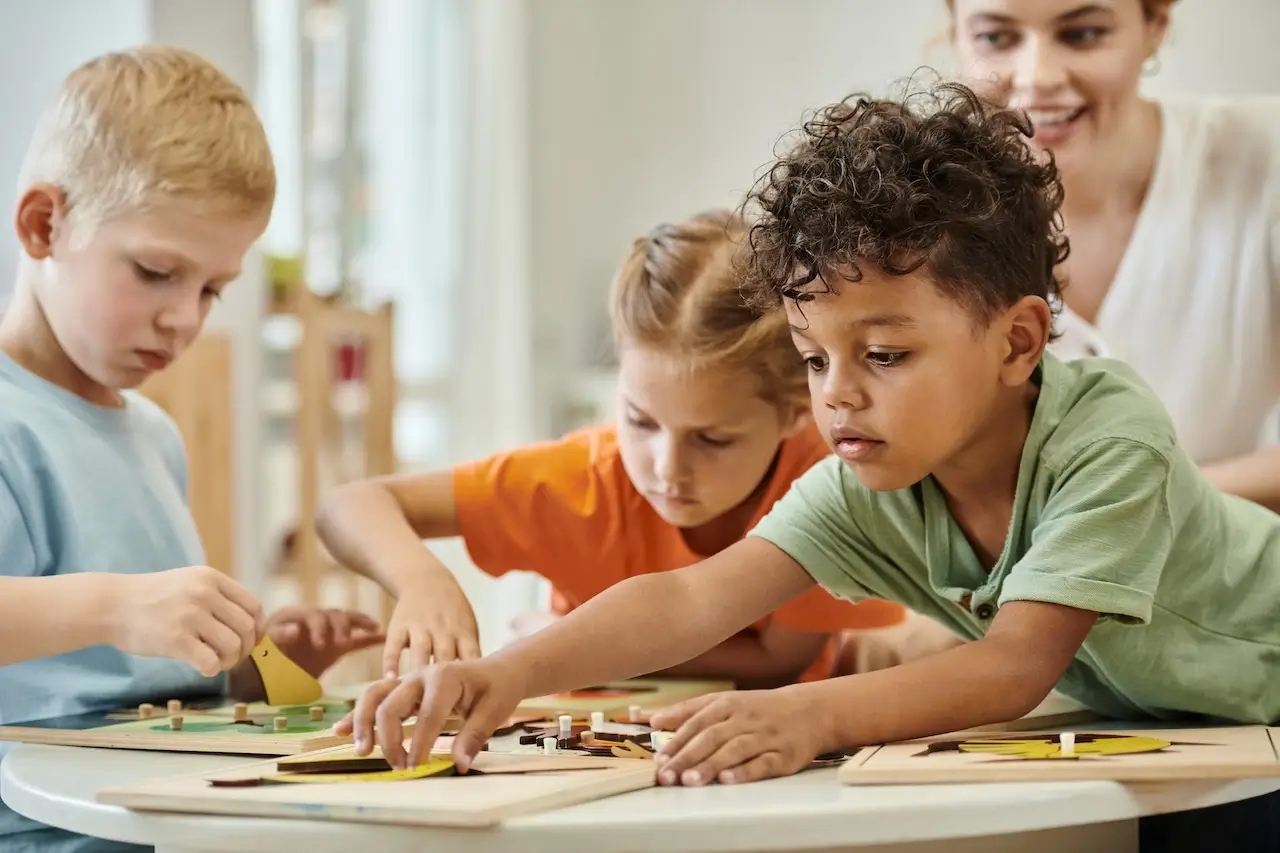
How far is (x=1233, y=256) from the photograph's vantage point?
1694 millimetres

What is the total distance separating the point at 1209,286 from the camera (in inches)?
66.9

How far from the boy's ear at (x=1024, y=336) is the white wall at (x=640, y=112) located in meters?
3.13

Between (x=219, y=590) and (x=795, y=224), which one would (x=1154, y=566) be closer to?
(x=795, y=224)

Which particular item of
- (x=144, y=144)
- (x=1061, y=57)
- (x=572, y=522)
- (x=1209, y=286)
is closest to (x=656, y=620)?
(x=572, y=522)

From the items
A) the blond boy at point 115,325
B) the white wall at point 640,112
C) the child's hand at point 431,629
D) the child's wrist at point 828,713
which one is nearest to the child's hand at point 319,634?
the blond boy at point 115,325

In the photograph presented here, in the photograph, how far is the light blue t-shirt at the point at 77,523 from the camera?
114 centimetres

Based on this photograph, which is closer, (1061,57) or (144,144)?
(144,144)

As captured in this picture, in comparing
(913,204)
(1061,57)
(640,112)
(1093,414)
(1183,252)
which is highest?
(640,112)

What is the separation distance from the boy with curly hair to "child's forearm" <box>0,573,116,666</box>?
28cm

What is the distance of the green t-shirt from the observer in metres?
0.92

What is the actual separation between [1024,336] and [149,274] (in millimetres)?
760

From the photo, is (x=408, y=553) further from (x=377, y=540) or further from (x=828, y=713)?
(x=828, y=713)

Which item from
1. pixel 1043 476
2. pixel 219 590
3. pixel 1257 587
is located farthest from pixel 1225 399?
pixel 219 590

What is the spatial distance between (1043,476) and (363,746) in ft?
1.60
